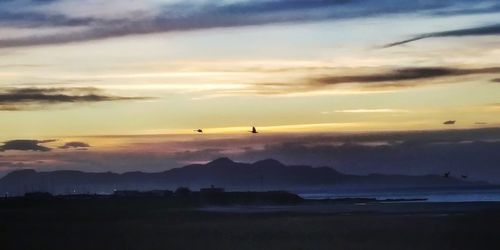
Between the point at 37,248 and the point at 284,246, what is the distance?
10.2 metres

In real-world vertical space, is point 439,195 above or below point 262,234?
above

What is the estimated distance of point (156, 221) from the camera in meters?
60.1

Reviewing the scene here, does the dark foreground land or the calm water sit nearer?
the dark foreground land

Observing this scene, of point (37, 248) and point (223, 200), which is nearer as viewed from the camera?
point (37, 248)

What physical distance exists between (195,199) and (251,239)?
72725 mm

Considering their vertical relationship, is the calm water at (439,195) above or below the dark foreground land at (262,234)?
above

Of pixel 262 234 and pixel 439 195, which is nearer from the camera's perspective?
pixel 262 234

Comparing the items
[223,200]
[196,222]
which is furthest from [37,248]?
[223,200]

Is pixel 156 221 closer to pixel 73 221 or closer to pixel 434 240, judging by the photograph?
pixel 73 221

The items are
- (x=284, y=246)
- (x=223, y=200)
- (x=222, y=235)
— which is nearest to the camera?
(x=284, y=246)

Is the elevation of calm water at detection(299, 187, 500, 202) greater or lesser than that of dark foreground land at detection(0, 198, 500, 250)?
greater

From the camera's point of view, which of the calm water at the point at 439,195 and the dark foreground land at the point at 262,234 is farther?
the calm water at the point at 439,195

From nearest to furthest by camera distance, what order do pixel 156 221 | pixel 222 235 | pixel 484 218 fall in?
pixel 222 235 < pixel 484 218 < pixel 156 221

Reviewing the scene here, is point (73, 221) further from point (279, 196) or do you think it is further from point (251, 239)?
point (279, 196)
